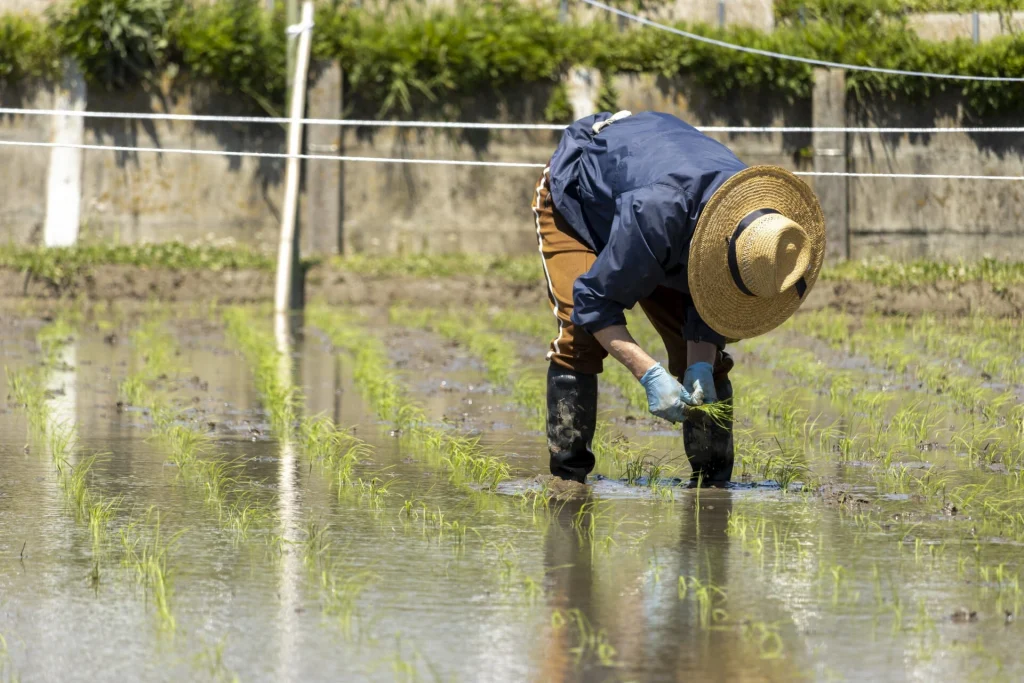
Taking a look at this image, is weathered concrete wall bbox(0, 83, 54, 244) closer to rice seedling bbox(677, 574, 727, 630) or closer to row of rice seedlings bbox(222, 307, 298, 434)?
row of rice seedlings bbox(222, 307, 298, 434)

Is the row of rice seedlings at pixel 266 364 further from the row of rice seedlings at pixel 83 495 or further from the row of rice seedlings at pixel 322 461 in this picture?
the row of rice seedlings at pixel 83 495

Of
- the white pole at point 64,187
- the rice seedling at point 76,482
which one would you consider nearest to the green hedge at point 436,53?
the white pole at point 64,187

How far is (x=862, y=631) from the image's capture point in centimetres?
376

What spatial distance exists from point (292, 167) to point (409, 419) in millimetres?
8092

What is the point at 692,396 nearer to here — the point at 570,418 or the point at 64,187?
the point at 570,418

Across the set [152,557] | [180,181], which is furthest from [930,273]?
[152,557]

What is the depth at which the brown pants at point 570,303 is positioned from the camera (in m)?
5.66

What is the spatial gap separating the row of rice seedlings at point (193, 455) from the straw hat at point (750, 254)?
5.44 ft

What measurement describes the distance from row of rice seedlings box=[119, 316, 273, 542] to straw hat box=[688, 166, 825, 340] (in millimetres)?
1657

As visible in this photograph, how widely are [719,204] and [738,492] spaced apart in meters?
1.17

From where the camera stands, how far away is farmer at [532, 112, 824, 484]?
5.12 meters

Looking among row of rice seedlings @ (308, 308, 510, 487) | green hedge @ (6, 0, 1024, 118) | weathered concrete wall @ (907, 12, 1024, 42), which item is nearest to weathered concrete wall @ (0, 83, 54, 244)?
green hedge @ (6, 0, 1024, 118)

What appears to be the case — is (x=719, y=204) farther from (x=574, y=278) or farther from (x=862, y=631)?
(x=862, y=631)

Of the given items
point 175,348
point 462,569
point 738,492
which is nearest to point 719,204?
point 738,492
